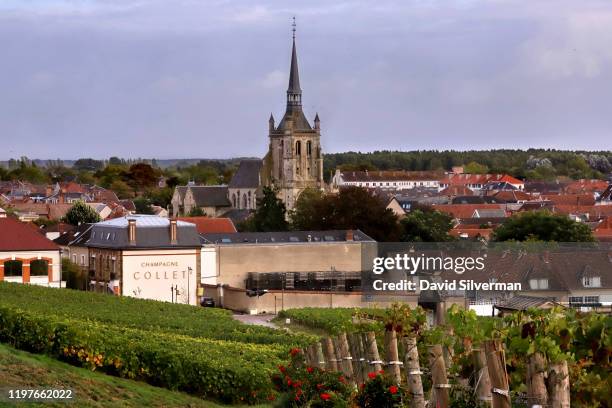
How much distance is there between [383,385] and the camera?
15.6 m

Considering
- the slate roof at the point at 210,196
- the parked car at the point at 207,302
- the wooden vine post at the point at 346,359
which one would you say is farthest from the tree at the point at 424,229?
the wooden vine post at the point at 346,359

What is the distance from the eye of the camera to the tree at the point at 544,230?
77438 millimetres

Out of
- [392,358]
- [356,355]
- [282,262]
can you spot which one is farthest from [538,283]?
[392,358]

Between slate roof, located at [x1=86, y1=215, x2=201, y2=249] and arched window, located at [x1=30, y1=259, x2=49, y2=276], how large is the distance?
316cm

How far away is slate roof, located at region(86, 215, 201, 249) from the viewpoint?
57.8m

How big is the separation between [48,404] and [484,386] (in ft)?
24.0

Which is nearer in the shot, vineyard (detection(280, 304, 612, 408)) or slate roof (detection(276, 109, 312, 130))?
vineyard (detection(280, 304, 612, 408))

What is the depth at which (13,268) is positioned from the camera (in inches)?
2176

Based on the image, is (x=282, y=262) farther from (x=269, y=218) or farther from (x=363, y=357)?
(x=363, y=357)

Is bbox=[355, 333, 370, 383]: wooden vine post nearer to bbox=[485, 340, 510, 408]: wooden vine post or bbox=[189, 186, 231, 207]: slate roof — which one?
bbox=[485, 340, 510, 408]: wooden vine post

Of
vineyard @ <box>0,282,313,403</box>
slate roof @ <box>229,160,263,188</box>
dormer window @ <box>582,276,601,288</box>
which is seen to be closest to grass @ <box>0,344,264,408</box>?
vineyard @ <box>0,282,313,403</box>

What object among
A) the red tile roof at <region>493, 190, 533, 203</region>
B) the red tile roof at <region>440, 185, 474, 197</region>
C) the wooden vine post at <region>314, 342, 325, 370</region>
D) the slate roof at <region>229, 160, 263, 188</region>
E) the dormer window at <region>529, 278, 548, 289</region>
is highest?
the slate roof at <region>229, 160, 263, 188</region>

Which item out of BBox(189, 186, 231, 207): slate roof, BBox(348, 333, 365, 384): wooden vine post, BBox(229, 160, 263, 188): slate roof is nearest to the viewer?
BBox(348, 333, 365, 384): wooden vine post

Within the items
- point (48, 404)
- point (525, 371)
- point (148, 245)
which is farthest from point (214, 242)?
point (525, 371)
